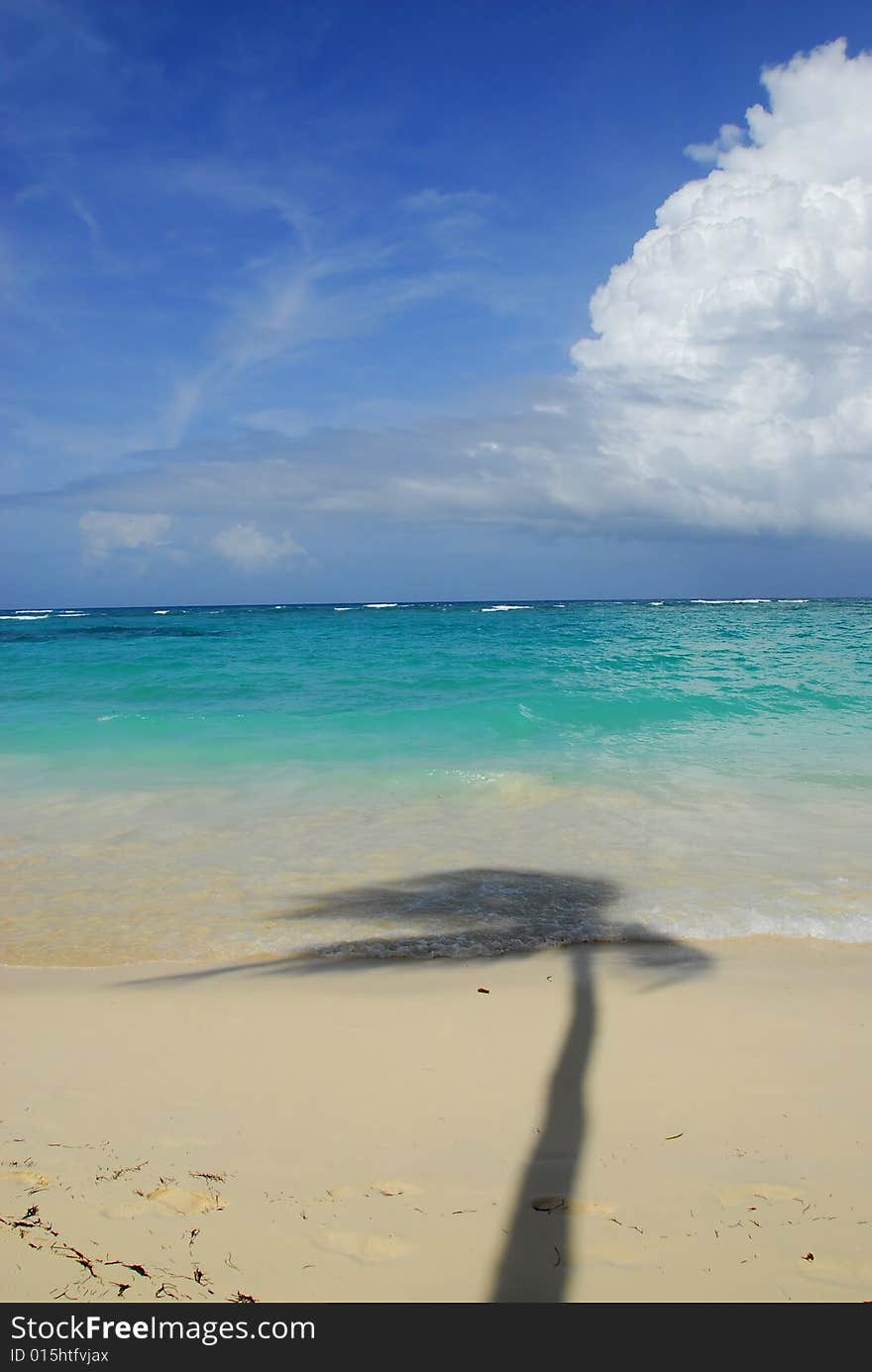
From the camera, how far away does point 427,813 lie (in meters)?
9.36

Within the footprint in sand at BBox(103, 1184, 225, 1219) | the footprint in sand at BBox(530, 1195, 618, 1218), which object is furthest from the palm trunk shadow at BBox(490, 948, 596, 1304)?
the footprint in sand at BBox(103, 1184, 225, 1219)

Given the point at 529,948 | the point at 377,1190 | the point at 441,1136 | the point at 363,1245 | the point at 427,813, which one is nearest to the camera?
the point at 363,1245

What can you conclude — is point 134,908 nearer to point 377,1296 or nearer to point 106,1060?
point 106,1060

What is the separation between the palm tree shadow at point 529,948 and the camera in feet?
8.70

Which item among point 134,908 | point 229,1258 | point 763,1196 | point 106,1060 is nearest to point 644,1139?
point 763,1196

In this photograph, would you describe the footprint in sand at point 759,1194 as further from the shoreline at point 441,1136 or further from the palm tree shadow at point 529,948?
the palm tree shadow at point 529,948

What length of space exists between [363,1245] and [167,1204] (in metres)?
0.72

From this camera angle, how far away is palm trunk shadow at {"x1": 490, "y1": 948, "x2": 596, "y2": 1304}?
8.13 feet

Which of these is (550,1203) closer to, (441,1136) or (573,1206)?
(573,1206)

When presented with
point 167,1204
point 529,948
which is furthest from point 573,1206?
point 529,948

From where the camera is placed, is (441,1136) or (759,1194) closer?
(759,1194)

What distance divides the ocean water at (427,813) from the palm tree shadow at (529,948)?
37 mm

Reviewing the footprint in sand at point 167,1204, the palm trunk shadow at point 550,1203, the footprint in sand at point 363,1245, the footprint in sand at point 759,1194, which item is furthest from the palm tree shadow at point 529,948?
the footprint in sand at point 167,1204
